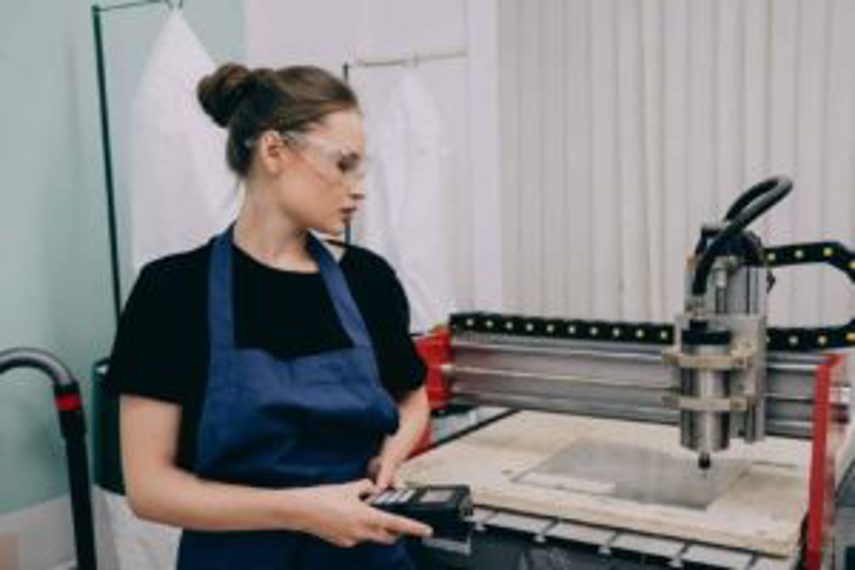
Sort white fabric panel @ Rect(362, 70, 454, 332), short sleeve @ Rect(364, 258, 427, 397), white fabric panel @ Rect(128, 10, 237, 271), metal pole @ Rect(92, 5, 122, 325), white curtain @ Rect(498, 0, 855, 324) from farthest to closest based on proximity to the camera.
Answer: white fabric panel @ Rect(362, 70, 454, 332) < white curtain @ Rect(498, 0, 855, 324) < metal pole @ Rect(92, 5, 122, 325) < white fabric panel @ Rect(128, 10, 237, 271) < short sleeve @ Rect(364, 258, 427, 397)

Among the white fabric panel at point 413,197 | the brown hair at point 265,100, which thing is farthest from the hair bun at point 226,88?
the white fabric panel at point 413,197

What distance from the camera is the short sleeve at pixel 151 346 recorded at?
127 cm

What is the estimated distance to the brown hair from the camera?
1.36m

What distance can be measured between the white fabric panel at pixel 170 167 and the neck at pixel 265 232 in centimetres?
78

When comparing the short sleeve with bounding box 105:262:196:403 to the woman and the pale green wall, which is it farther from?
the pale green wall

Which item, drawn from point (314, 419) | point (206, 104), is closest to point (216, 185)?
point (206, 104)

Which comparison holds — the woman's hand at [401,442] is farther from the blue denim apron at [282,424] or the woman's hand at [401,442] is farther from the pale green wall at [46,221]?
the pale green wall at [46,221]

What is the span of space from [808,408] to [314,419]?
0.81 metres

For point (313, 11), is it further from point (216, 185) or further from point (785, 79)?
point (785, 79)

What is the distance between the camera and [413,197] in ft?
8.85

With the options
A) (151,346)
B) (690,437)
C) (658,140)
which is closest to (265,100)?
(151,346)

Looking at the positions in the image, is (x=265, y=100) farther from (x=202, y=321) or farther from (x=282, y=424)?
(x=282, y=424)

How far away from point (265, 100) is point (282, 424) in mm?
475

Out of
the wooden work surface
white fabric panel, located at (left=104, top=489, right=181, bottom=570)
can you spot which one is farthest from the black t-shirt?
white fabric panel, located at (left=104, top=489, right=181, bottom=570)
